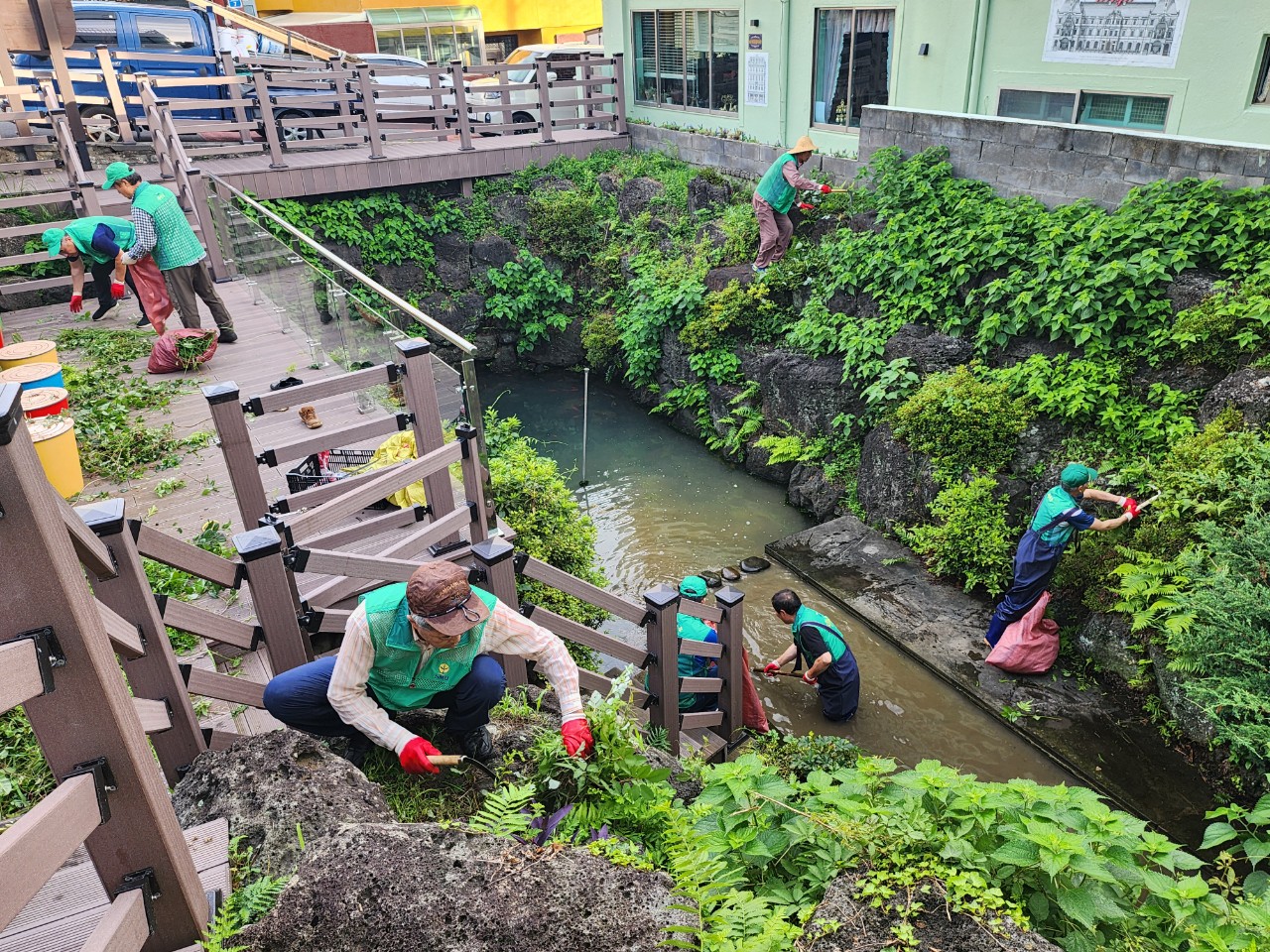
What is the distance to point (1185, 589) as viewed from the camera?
6363 millimetres

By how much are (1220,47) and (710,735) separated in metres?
8.98

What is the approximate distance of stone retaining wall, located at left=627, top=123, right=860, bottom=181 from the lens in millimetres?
12984

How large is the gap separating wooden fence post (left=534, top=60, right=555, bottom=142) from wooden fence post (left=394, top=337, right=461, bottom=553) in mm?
12602

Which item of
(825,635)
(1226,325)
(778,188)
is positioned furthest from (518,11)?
(825,635)

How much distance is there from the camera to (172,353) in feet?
27.8

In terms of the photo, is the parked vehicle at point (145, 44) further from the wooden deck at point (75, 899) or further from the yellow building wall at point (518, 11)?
the wooden deck at point (75, 899)

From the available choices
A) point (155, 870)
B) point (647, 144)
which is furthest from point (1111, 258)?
point (647, 144)

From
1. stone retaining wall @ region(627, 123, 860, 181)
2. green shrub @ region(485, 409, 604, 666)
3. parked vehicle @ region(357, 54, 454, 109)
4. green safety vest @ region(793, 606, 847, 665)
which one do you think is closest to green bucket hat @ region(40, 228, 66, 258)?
green shrub @ region(485, 409, 604, 666)

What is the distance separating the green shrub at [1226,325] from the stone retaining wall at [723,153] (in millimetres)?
5781

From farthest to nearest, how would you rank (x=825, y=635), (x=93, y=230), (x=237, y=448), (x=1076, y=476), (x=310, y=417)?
(x=93, y=230) → (x=310, y=417) → (x=1076, y=476) → (x=825, y=635) → (x=237, y=448)

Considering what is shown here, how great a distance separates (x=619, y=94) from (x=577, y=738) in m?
16.9

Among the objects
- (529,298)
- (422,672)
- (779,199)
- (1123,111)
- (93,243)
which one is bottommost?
(529,298)

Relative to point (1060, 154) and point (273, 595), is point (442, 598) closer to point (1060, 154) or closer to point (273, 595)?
point (273, 595)

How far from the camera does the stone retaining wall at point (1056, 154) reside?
8258 millimetres
